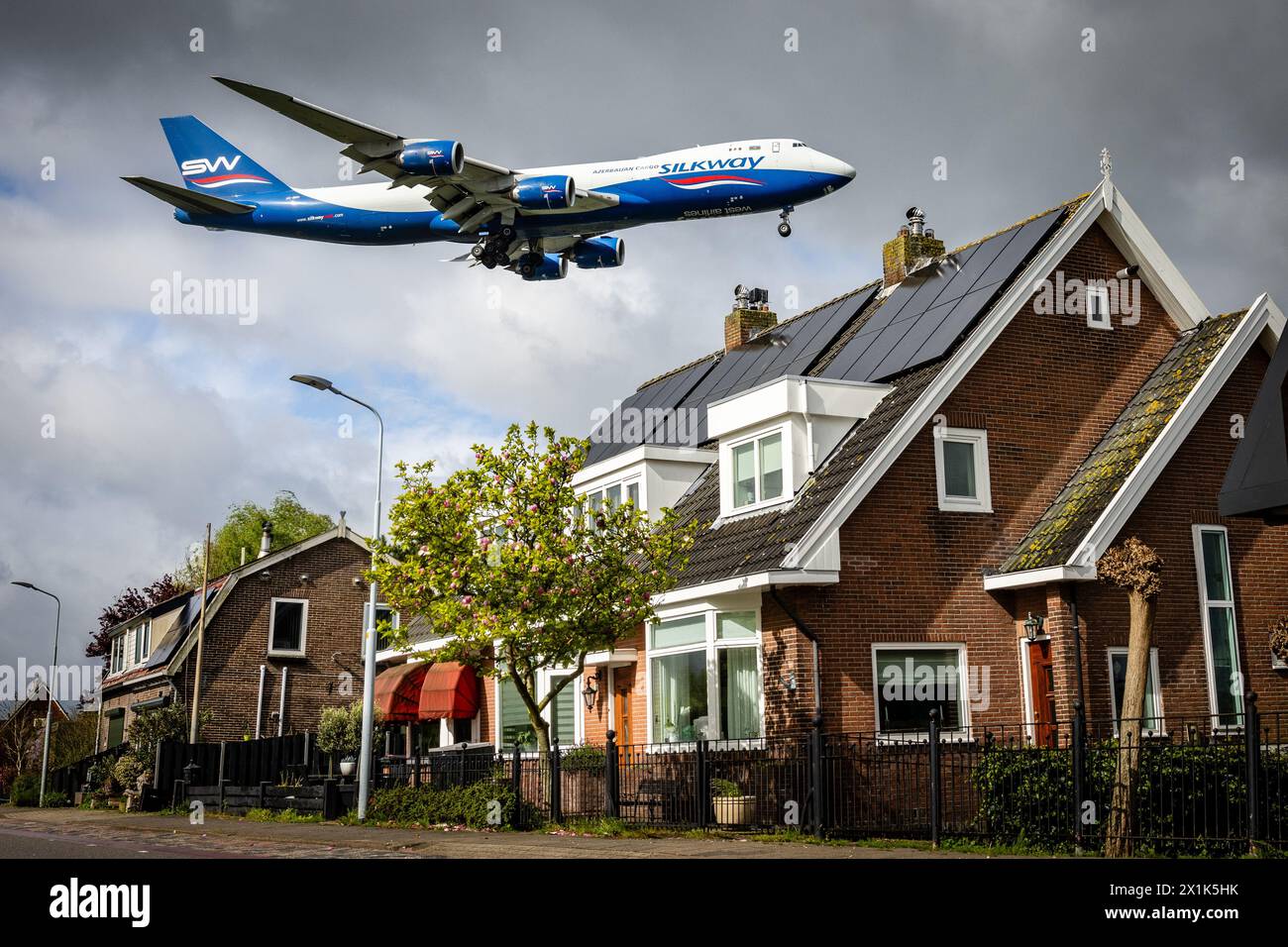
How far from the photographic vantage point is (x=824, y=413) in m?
22.8

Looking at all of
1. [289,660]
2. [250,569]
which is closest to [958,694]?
[289,660]

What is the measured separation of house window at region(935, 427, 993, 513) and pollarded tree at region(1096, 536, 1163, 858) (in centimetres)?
565

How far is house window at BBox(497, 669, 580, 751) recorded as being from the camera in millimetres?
27719

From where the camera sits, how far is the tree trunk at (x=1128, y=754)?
15.1 m

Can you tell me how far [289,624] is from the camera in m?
44.1

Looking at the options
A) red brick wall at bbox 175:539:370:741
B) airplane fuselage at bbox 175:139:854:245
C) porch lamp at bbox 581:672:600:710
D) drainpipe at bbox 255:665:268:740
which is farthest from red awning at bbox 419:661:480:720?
drainpipe at bbox 255:665:268:740

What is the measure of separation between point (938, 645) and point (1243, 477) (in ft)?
37.9

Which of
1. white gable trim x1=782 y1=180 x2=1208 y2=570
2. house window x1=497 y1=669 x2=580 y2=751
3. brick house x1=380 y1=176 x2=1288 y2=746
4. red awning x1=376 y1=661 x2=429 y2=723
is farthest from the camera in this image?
red awning x1=376 y1=661 x2=429 y2=723

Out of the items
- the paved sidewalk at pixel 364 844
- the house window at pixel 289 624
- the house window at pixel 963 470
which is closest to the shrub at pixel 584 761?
the paved sidewalk at pixel 364 844

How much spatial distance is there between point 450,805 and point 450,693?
808cm

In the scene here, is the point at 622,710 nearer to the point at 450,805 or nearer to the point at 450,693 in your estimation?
the point at 450,805

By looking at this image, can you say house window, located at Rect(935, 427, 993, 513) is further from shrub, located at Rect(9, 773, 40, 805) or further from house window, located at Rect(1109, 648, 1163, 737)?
shrub, located at Rect(9, 773, 40, 805)

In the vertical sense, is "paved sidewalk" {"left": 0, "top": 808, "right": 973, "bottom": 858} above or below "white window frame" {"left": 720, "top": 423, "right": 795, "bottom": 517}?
below

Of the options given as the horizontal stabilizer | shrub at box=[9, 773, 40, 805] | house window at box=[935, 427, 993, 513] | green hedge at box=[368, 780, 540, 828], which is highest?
the horizontal stabilizer
